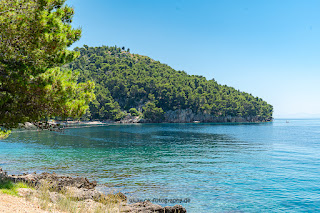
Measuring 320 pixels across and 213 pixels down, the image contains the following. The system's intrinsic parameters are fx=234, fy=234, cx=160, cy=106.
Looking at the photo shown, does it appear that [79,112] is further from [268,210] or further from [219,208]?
[268,210]

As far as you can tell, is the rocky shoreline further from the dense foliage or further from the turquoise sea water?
the dense foliage

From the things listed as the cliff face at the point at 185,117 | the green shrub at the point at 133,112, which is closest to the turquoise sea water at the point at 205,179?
the green shrub at the point at 133,112

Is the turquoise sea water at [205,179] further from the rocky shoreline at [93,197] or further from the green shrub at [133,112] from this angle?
the green shrub at [133,112]

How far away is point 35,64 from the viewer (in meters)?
12.4

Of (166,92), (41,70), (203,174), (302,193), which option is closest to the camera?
(41,70)

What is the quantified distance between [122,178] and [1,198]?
12.0 m

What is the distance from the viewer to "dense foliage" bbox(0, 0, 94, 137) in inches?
441

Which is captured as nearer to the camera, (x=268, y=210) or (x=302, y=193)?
(x=268, y=210)

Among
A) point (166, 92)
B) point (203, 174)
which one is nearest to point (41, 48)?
point (203, 174)

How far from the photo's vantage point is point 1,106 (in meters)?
14.0

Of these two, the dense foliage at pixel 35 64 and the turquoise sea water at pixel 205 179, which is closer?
the dense foliage at pixel 35 64

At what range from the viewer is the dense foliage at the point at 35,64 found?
1120 cm

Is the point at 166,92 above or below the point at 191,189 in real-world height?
above

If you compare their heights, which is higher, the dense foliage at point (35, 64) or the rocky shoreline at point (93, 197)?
the dense foliage at point (35, 64)
